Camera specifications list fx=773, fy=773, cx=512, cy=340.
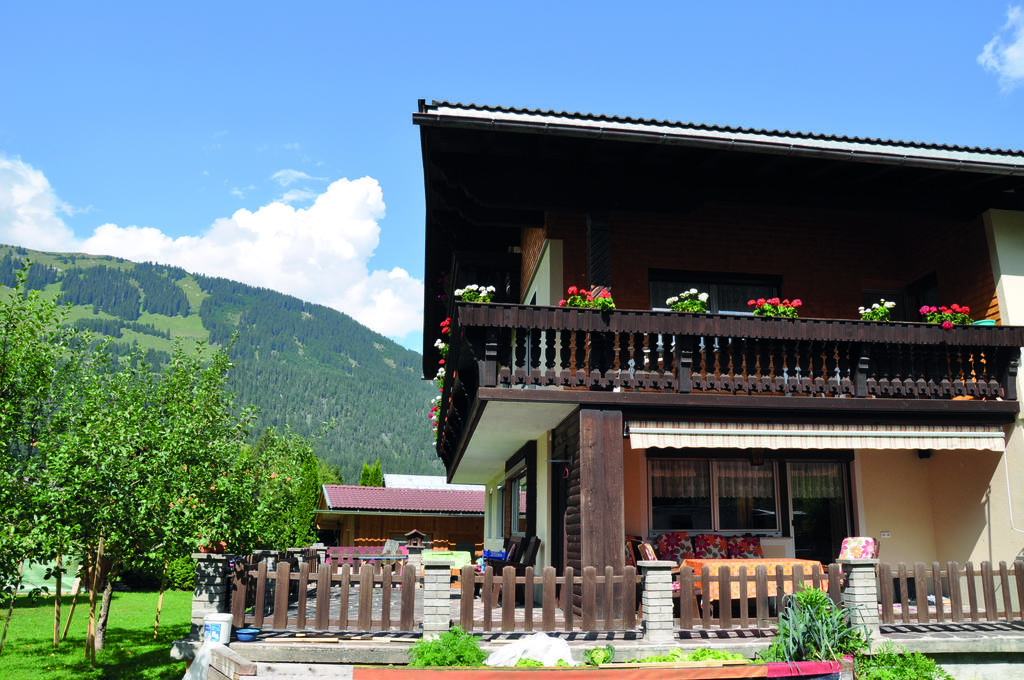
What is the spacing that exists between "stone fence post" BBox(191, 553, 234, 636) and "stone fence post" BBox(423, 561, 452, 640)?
244 centimetres

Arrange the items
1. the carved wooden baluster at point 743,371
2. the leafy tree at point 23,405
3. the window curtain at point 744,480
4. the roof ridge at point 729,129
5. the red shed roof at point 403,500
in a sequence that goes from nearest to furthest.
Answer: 1. the leafy tree at point 23,405
2. the roof ridge at point 729,129
3. the carved wooden baluster at point 743,371
4. the window curtain at point 744,480
5. the red shed roof at point 403,500

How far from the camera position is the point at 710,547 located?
1148 centimetres

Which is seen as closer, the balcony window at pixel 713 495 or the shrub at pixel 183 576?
the balcony window at pixel 713 495

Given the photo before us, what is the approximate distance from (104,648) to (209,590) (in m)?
7.62

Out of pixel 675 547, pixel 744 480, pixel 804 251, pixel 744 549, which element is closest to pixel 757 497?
pixel 744 480

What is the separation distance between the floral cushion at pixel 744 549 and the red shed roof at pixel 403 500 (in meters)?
28.2

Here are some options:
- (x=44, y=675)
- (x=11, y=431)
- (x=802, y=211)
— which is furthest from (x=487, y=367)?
(x=44, y=675)

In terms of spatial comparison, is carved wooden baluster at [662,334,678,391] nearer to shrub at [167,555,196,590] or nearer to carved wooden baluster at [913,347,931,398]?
carved wooden baluster at [913,347,931,398]

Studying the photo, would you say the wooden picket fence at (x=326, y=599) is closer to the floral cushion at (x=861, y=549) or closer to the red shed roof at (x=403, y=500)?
the floral cushion at (x=861, y=549)

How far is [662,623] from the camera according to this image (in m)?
8.10

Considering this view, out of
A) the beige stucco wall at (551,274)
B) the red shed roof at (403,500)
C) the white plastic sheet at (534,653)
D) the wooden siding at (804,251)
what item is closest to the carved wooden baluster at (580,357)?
the beige stucco wall at (551,274)

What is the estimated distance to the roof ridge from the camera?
31.3 ft

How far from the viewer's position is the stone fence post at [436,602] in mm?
8180

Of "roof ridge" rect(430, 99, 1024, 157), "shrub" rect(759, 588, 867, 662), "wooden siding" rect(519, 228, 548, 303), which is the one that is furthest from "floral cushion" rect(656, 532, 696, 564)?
"roof ridge" rect(430, 99, 1024, 157)
